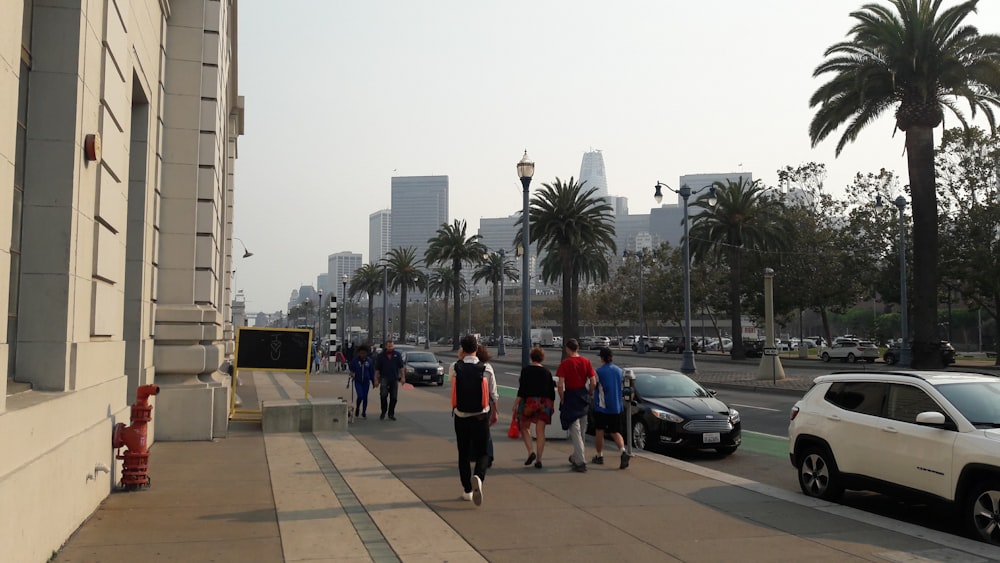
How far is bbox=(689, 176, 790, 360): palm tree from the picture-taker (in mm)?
51491

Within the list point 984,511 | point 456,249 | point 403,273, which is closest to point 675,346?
point 456,249

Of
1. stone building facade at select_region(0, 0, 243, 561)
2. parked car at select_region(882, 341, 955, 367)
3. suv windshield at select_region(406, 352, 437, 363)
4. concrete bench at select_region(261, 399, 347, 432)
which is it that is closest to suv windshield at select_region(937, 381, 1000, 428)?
stone building facade at select_region(0, 0, 243, 561)

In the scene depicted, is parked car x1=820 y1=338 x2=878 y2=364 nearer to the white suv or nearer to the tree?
the tree

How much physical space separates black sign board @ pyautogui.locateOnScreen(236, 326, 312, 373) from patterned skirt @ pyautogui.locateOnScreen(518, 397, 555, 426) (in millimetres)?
7038

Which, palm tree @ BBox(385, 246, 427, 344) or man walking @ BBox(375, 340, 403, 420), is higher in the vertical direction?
palm tree @ BBox(385, 246, 427, 344)

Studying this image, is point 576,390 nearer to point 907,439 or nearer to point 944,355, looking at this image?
point 907,439

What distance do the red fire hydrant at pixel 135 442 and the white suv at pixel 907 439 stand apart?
25.1 ft

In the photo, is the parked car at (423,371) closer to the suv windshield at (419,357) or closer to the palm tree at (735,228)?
the suv windshield at (419,357)

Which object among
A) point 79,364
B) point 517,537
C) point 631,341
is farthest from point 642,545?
point 631,341

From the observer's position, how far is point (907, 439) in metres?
8.48

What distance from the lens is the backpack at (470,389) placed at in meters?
9.15

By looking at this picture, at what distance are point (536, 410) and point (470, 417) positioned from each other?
8.44 feet

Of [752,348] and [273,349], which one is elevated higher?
[273,349]

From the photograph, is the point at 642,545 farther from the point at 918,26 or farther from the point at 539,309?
the point at 539,309
